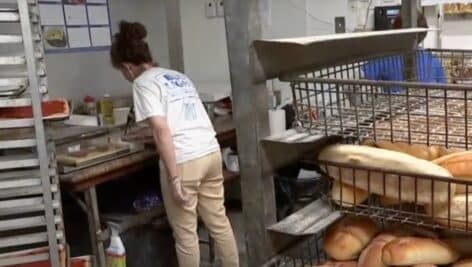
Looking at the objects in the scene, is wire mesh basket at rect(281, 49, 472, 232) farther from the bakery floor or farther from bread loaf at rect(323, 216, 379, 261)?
the bakery floor

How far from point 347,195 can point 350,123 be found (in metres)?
0.13

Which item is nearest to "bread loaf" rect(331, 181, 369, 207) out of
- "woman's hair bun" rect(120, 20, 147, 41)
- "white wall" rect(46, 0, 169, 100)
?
"woman's hair bun" rect(120, 20, 147, 41)

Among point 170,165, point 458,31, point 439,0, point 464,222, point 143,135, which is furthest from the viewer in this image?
point 458,31

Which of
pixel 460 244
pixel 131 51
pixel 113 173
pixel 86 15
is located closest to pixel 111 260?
pixel 113 173

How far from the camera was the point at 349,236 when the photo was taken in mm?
964

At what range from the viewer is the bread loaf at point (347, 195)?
36.7 inches

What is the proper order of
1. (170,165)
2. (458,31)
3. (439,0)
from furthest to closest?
(458,31)
(170,165)
(439,0)

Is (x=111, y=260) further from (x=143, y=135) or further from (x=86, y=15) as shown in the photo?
(x=86, y=15)

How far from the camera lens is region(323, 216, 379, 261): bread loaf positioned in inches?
37.9

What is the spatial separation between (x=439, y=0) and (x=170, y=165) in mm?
1335

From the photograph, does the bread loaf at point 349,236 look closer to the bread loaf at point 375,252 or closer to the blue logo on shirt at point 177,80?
the bread loaf at point 375,252

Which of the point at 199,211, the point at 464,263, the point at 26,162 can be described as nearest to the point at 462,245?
the point at 464,263

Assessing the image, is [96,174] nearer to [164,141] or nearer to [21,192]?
[164,141]

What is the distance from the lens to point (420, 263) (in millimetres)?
872
